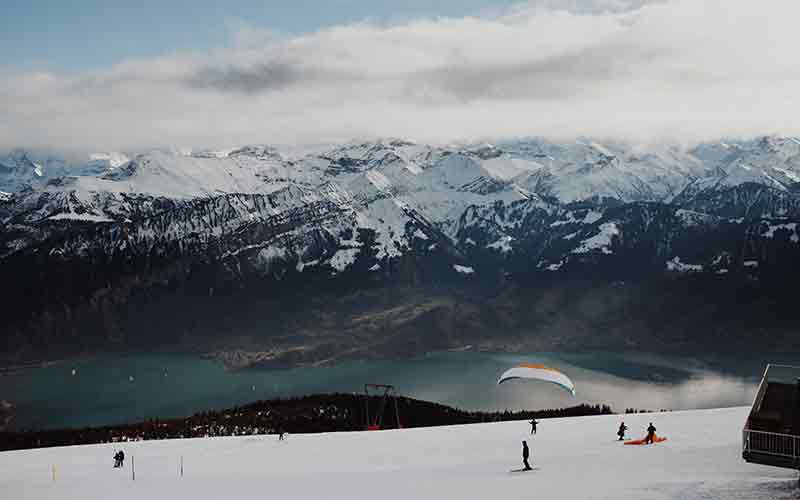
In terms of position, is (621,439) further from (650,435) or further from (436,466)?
(436,466)

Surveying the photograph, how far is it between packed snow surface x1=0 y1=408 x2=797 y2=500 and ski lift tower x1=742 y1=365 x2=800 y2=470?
2095 millimetres

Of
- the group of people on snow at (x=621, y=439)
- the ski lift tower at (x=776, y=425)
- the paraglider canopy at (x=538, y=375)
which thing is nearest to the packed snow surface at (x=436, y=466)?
the group of people on snow at (x=621, y=439)

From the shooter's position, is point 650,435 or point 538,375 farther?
point 538,375

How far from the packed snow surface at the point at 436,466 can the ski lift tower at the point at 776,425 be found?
2.09 meters

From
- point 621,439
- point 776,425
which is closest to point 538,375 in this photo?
point 621,439

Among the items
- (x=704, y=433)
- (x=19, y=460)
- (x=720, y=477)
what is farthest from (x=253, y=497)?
(x=19, y=460)

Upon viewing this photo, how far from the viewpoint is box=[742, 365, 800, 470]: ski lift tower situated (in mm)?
33344

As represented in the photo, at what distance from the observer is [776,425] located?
34.2 m

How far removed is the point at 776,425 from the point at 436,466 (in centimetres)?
3506

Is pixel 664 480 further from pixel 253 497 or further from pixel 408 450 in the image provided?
pixel 408 450

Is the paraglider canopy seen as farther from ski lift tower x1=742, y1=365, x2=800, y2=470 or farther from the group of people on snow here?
ski lift tower x1=742, y1=365, x2=800, y2=470

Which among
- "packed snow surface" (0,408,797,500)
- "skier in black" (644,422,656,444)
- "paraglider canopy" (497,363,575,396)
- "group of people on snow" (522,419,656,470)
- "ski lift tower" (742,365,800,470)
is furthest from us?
"paraglider canopy" (497,363,575,396)

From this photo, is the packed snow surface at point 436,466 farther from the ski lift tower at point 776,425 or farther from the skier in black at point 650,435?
the ski lift tower at point 776,425

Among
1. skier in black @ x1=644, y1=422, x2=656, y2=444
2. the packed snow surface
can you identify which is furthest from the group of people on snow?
the packed snow surface
